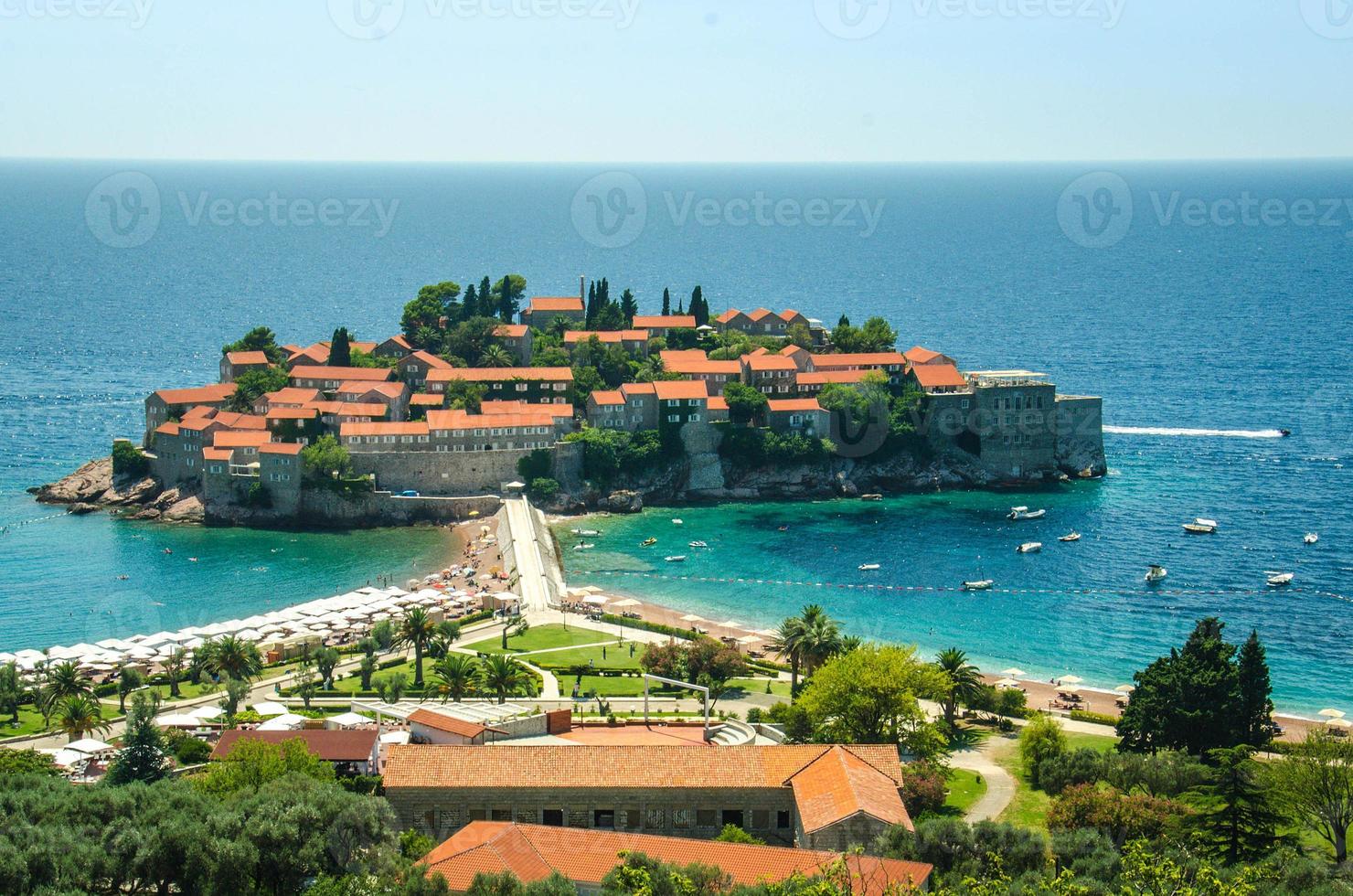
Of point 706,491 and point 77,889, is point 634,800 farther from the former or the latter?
point 706,491

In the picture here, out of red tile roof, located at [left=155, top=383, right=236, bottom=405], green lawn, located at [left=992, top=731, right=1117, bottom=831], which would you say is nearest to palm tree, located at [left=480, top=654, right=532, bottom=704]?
green lawn, located at [left=992, top=731, right=1117, bottom=831]

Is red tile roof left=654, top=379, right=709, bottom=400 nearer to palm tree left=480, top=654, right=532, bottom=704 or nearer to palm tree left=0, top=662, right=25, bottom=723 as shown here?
palm tree left=480, top=654, right=532, bottom=704

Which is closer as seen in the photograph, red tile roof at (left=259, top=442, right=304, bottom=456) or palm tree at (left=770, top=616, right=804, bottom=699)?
palm tree at (left=770, top=616, right=804, bottom=699)

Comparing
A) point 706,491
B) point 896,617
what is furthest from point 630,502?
point 896,617

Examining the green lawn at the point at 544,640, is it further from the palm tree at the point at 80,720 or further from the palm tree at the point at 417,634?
the palm tree at the point at 80,720

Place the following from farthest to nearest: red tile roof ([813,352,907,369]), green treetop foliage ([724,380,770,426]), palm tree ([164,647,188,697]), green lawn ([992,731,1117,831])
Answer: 1. red tile roof ([813,352,907,369])
2. green treetop foliage ([724,380,770,426])
3. palm tree ([164,647,188,697])
4. green lawn ([992,731,1117,831])

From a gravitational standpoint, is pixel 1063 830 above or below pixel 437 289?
below

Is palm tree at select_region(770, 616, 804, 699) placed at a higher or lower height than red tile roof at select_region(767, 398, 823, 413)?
lower
